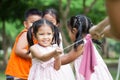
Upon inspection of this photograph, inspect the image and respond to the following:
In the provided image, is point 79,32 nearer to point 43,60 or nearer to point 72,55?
point 72,55

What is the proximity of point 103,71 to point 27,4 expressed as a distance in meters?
17.8

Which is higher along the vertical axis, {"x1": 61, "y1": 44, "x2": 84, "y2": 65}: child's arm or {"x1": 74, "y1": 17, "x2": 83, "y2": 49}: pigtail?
{"x1": 74, "y1": 17, "x2": 83, "y2": 49}: pigtail

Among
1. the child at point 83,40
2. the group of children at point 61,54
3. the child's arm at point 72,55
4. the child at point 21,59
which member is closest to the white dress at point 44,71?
the group of children at point 61,54

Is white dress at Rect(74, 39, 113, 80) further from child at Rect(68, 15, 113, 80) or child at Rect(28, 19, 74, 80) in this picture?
child at Rect(28, 19, 74, 80)

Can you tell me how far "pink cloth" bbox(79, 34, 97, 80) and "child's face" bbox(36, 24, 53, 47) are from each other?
0.38m

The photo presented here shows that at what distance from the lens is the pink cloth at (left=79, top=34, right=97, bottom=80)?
12.8 feet

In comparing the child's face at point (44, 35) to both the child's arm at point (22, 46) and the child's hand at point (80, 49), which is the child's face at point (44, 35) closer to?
the child's hand at point (80, 49)

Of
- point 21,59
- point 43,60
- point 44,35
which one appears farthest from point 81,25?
point 21,59

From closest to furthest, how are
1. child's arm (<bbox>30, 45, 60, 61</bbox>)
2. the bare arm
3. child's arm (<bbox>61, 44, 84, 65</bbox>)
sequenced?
the bare arm, child's arm (<bbox>30, 45, 60, 61</bbox>), child's arm (<bbox>61, 44, 84, 65</bbox>)

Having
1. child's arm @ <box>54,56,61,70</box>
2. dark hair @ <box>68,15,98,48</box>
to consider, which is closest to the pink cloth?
child's arm @ <box>54,56,61,70</box>

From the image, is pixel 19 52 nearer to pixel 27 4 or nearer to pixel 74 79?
pixel 74 79

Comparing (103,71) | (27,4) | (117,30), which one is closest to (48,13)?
(103,71)

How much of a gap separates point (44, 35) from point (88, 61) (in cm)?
50

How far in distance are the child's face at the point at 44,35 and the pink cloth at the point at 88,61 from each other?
0.38 meters
